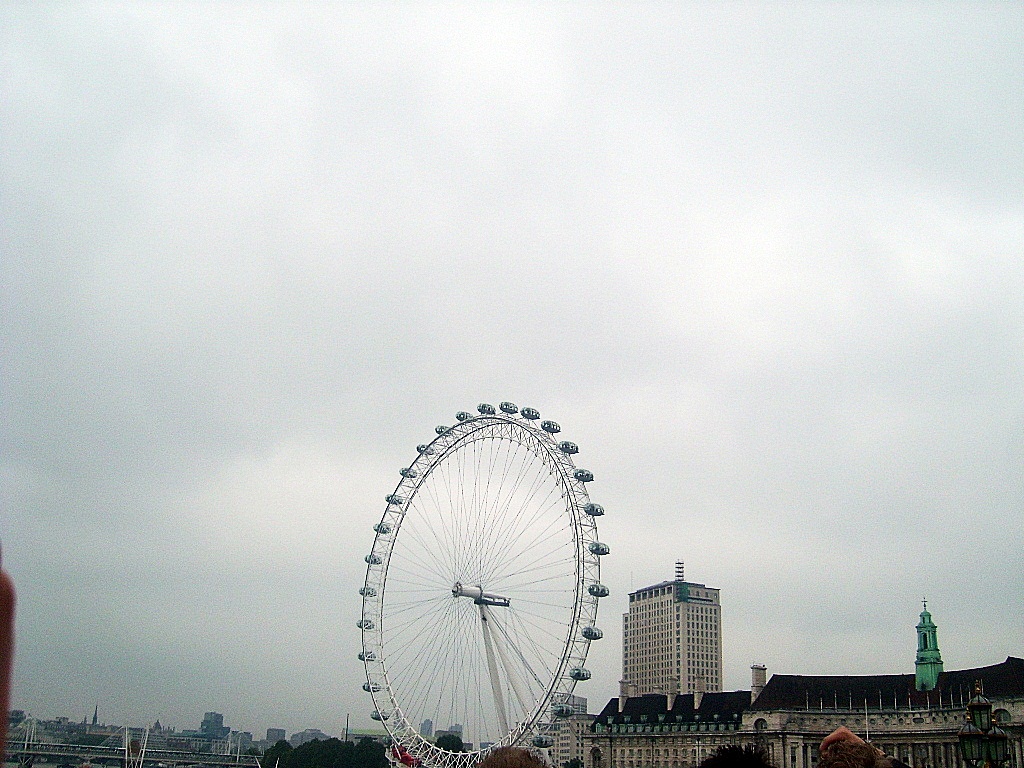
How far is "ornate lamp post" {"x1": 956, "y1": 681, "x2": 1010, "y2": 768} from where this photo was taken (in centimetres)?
1742

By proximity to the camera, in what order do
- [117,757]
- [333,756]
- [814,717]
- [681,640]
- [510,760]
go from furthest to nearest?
[681,640]
[117,757]
[333,756]
[814,717]
[510,760]

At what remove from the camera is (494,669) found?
63844mm

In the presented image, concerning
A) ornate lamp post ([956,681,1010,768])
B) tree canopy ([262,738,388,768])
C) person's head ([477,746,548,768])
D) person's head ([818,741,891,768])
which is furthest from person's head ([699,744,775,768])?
tree canopy ([262,738,388,768])

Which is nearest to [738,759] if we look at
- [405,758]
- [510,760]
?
[510,760]

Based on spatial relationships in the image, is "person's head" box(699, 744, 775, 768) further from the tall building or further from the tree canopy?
the tall building

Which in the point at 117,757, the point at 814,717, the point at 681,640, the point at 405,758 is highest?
the point at 681,640

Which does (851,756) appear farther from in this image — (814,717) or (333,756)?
(333,756)

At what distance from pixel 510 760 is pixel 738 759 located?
1.51 metres

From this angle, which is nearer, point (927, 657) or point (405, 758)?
point (405, 758)

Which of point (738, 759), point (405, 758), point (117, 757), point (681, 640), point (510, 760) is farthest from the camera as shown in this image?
point (681, 640)

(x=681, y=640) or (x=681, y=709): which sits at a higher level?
(x=681, y=640)

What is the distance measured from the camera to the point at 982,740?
1755 cm

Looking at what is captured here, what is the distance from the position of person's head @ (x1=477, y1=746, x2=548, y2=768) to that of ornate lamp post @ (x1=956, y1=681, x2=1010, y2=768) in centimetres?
1386

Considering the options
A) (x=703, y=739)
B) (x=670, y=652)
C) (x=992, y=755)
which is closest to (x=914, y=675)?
(x=703, y=739)
